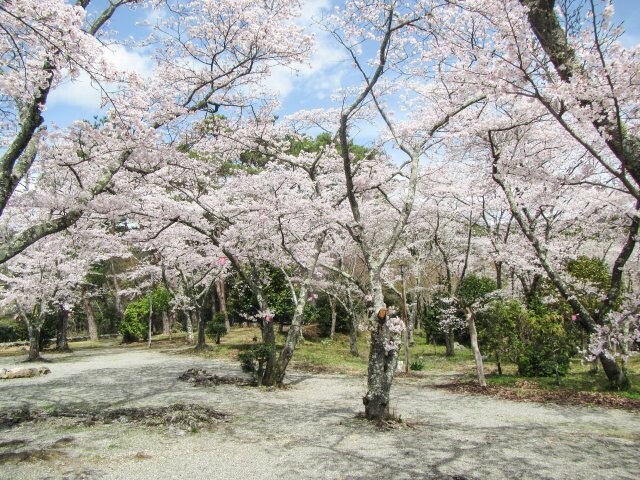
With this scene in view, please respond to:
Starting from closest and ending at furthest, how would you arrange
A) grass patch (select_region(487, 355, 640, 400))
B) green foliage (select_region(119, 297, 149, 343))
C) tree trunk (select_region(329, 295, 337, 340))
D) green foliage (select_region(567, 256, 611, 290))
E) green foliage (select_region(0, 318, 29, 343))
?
grass patch (select_region(487, 355, 640, 400)), green foliage (select_region(567, 256, 611, 290)), tree trunk (select_region(329, 295, 337, 340)), green foliage (select_region(119, 297, 149, 343)), green foliage (select_region(0, 318, 29, 343))

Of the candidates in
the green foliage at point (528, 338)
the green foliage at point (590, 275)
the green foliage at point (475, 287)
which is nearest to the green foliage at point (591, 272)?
the green foliage at point (590, 275)

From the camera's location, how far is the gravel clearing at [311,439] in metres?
5.12

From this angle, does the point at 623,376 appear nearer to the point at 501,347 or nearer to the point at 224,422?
the point at 501,347

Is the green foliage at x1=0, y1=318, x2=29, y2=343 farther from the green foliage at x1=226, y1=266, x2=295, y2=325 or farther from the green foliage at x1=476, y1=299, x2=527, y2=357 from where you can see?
the green foliage at x1=476, y1=299, x2=527, y2=357

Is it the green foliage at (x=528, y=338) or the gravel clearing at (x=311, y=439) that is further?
the green foliage at (x=528, y=338)

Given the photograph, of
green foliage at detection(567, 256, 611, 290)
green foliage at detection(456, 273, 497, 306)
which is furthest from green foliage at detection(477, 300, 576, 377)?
green foliage at detection(456, 273, 497, 306)

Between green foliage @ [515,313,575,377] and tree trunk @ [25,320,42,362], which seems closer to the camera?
green foliage @ [515,313,575,377]

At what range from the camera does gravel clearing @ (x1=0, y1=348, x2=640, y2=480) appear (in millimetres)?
5121

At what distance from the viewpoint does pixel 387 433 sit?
6.79 meters

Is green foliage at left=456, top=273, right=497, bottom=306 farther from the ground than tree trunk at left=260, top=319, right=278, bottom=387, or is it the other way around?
green foliage at left=456, top=273, right=497, bottom=306

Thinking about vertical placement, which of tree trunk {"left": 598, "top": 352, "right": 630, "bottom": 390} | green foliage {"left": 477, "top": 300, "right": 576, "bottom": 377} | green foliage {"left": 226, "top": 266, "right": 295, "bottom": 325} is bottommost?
tree trunk {"left": 598, "top": 352, "right": 630, "bottom": 390}

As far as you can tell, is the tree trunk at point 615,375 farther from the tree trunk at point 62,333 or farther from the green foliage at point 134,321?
the green foliage at point 134,321

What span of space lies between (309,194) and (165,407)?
712 cm

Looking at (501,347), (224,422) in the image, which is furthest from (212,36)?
(501,347)
